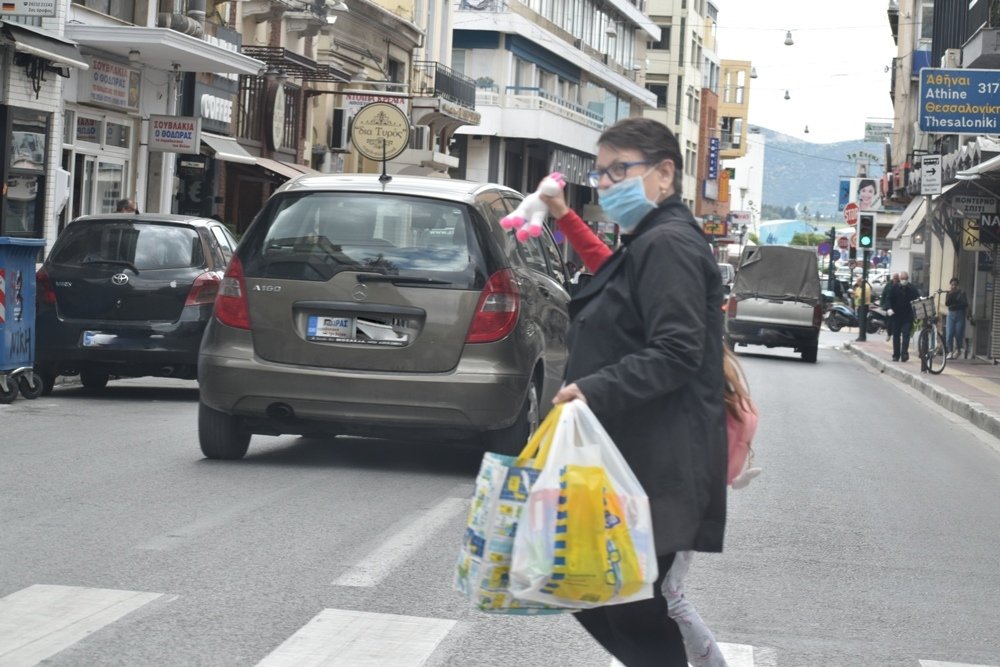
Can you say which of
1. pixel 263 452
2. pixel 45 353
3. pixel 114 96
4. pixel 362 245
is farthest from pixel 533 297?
pixel 114 96

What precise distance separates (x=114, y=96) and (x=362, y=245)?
18432mm

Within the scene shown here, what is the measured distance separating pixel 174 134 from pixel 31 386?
14.4m

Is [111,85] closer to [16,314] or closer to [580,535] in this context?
[16,314]

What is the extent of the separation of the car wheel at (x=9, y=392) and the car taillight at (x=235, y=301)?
4609mm

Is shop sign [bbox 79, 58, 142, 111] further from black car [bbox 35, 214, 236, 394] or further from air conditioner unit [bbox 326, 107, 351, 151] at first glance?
air conditioner unit [bbox 326, 107, 351, 151]

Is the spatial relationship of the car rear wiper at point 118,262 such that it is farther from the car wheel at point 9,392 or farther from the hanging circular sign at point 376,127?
the hanging circular sign at point 376,127

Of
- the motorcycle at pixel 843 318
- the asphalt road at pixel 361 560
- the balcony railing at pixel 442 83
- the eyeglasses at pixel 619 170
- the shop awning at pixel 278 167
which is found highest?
the balcony railing at pixel 442 83

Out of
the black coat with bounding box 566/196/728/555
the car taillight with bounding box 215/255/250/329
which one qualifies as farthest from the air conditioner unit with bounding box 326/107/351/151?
the black coat with bounding box 566/196/728/555

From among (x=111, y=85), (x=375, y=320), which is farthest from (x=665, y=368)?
(x=111, y=85)

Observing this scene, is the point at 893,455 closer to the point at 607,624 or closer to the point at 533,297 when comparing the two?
the point at 533,297

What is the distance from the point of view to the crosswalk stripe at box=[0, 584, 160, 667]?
551 cm

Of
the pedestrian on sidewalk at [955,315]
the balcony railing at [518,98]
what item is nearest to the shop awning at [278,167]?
the pedestrian on sidewalk at [955,315]

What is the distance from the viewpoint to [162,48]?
26.2 metres

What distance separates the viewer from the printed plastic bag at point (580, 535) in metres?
3.94
